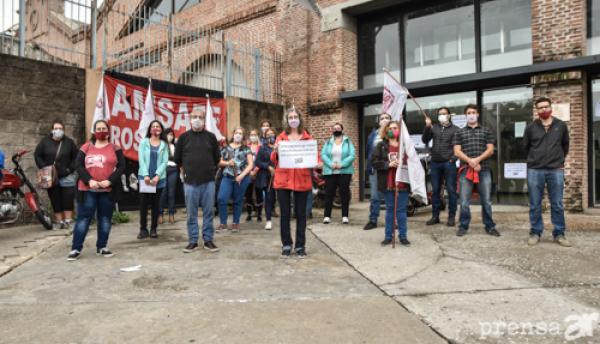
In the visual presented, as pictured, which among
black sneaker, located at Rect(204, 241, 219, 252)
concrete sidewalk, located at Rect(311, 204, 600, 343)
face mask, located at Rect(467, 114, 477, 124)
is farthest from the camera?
face mask, located at Rect(467, 114, 477, 124)

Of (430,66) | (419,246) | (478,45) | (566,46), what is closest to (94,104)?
(419,246)

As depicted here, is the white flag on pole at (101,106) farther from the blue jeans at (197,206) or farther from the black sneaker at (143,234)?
the blue jeans at (197,206)

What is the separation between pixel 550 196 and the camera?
584cm

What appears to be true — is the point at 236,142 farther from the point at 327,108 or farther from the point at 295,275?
the point at 327,108

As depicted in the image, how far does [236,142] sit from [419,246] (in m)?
3.70

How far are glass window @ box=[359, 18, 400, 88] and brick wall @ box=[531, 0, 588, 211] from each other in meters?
3.69

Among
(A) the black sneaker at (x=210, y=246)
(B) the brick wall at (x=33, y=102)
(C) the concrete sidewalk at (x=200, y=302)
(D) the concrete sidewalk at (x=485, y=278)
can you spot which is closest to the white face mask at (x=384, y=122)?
(D) the concrete sidewalk at (x=485, y=278)

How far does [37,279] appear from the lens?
439 cm

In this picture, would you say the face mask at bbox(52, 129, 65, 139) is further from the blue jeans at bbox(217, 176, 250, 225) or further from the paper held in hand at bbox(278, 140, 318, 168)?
the paper held in hand at bbox(278, 140, 318, 168)

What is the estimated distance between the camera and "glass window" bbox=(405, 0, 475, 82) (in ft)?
35.0

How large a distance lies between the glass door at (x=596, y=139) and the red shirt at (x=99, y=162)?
9.46 m

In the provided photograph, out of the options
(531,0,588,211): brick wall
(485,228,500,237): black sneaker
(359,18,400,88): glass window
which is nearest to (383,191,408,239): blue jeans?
(485,228,500,237): black sneaker

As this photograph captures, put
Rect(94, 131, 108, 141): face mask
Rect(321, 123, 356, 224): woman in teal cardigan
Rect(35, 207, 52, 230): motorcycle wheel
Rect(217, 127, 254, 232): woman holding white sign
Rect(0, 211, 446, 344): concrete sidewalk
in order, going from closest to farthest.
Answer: Rect(0, 211, 446, 344): concrete sidewalk
Rect(94, 131, 108, 141): face mask
Rect(217, 127, 254, 232): woman holding white sign
Rect(35, 207, 52, 230): motorcycle wheel
Rect(321, 123, 356, 224): woman in teal cardigan

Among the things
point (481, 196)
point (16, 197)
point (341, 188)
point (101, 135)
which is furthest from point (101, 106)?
point (481, 196)
